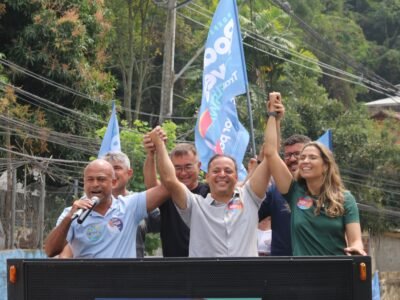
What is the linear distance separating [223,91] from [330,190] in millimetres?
5327

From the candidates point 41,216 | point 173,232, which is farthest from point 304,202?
point 41,216

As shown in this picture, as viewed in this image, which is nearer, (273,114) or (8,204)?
(273,114)

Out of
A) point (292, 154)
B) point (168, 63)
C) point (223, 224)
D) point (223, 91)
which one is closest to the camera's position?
point (223, 224)

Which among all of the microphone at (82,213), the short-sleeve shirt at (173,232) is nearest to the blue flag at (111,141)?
the short-sleeve shirt at (173,232)

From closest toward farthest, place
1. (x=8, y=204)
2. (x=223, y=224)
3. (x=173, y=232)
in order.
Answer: (x=223, y=224) < (x=173, y=232) < (x=8, y=204)

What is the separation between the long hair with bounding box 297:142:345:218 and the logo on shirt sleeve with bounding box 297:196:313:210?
6 cm

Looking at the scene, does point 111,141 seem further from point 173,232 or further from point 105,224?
point 105,224

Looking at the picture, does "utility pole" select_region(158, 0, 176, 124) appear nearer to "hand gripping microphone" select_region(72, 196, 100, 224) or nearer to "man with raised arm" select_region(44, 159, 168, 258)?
"man with raised arm" select_region(44, 159, 168, 258)

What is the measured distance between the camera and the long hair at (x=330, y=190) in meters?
5.57

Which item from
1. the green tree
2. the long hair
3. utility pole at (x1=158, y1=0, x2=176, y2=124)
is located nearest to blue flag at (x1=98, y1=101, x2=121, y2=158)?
the long hair

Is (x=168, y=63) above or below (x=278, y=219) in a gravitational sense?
above

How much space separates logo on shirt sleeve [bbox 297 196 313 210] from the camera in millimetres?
5641

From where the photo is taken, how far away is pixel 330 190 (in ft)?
18.6

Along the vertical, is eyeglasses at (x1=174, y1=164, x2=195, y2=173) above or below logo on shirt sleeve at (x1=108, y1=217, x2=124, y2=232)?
above
